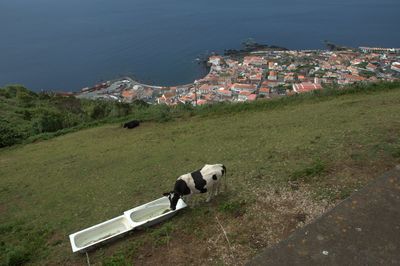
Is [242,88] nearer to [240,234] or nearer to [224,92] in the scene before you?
[224,92]

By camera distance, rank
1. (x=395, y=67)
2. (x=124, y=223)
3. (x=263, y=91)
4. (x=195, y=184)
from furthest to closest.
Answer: (x=395, y=67)
(x=263, y=91)
(x=124, y=223)
(x=195, y=184)

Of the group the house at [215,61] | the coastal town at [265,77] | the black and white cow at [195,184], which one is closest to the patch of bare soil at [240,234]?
the black and white cow at [195,184]

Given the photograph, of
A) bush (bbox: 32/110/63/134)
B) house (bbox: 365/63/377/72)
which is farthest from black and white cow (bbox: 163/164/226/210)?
house (bbox: 365/63/377/72)

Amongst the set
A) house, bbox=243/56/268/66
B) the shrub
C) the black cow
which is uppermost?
the shrub

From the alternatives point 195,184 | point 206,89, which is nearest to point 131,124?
point 195,184

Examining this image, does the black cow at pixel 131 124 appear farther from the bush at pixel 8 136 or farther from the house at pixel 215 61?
the house at pixel 215 61

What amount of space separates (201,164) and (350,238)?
8.06 metres

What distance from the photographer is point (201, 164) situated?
10484 mm

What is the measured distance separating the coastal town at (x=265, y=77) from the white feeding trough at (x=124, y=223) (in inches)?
1194

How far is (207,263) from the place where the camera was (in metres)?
5.20

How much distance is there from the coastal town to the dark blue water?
606cm

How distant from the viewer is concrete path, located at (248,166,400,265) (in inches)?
92.0

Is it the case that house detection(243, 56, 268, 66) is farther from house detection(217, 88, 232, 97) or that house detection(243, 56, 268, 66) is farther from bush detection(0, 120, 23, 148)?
bush detection(0, 120, 23, 148)

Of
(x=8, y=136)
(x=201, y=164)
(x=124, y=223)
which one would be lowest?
(x=8, y=136)
